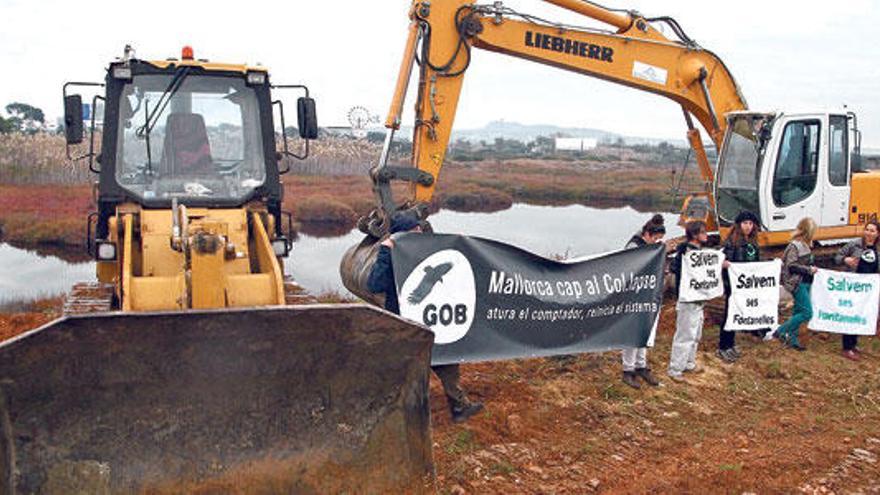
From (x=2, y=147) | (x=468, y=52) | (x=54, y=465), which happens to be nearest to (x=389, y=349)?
(x=54, y=465)

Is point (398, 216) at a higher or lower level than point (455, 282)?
higher

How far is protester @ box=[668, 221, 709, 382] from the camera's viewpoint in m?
8.91

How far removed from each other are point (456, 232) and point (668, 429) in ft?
55.3

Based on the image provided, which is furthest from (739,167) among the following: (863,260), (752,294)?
(752,294)

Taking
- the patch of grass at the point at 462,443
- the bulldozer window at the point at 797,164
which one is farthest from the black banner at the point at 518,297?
the bulldozer window at the point at 797,164

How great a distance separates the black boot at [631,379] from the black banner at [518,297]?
13.2 inches

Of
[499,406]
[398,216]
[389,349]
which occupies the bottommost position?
[499,406]

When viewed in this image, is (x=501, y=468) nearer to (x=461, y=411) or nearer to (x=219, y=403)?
(x=461, y=411)

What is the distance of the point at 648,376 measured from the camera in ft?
28.7

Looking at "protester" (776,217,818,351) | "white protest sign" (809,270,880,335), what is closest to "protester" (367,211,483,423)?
"protester" (776,217,818,351)

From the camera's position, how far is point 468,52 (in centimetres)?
989

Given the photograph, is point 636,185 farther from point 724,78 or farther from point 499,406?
point 499,406

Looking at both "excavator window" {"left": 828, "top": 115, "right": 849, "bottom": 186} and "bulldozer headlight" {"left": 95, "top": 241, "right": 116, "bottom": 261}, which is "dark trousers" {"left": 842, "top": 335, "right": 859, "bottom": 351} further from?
"bulldozer headlight" {"left": 95, "top": 241, "right": 116, "bottom": 261}

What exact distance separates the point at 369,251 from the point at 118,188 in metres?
2.50
